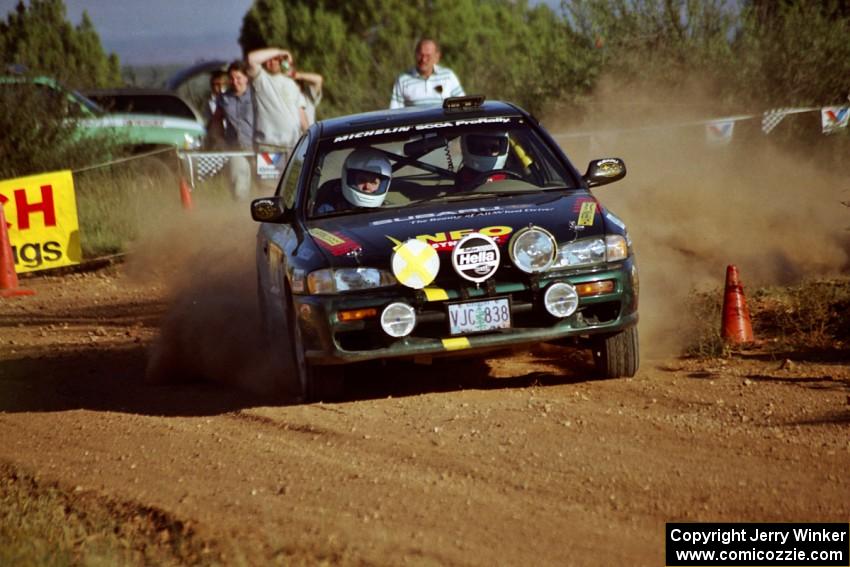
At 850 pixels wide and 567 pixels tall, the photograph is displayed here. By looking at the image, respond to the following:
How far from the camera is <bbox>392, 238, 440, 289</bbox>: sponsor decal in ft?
21.9

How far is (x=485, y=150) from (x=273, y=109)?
8673 mm

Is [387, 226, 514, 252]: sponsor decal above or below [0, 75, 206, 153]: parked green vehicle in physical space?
below

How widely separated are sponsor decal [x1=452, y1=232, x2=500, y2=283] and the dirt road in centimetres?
67

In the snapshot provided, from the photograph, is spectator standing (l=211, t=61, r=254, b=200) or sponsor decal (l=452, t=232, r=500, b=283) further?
spectator standing (l=211, t=61, r=254, b=200)

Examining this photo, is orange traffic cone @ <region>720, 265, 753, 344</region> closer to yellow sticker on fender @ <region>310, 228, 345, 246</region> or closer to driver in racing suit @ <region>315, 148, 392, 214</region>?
driver in racing suit @ <region>315, 148, 392, 214</region>

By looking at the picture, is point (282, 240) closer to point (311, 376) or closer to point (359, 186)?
point (359, 186)

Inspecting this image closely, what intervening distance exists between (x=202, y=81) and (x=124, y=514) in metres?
33.0

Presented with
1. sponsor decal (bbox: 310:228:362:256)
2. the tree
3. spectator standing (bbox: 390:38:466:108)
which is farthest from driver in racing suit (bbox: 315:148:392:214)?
the tree

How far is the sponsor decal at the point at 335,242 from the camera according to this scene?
272 inches

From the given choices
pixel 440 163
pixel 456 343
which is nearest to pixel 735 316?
pixel 440 163

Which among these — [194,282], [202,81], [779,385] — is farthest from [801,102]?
[202,81]

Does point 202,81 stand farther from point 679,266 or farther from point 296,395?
point 296,395

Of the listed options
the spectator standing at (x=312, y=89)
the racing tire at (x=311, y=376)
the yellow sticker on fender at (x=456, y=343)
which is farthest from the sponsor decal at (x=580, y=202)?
the spectator standing at (x=312, y=89)

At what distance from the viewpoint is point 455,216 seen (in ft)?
23.5
